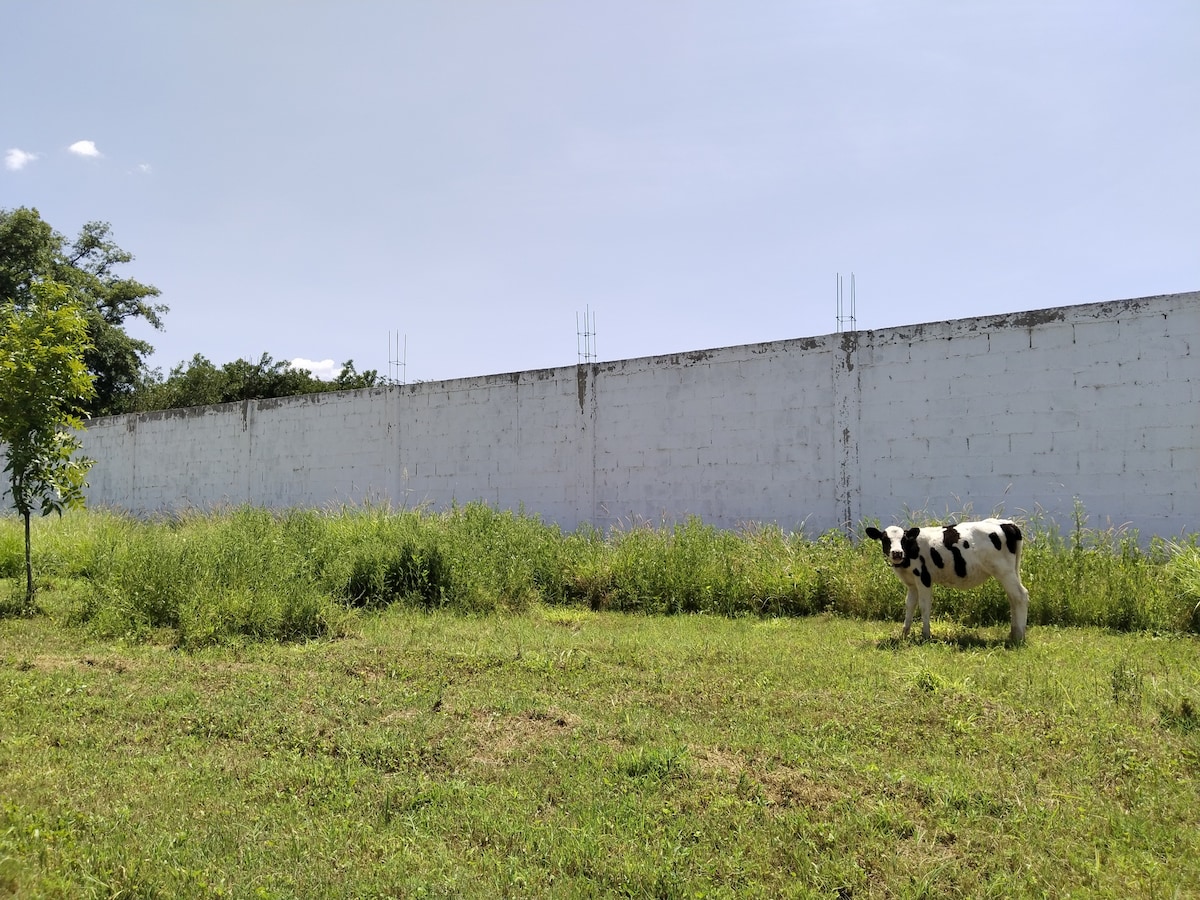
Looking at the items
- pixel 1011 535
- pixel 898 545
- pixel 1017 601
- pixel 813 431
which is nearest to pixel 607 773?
pixel 898 545

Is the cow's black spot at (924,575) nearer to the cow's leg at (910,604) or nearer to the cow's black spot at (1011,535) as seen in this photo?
the cow's leg at (910,604)

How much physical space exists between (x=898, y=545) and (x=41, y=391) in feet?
30.9

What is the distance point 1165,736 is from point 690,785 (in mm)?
2781

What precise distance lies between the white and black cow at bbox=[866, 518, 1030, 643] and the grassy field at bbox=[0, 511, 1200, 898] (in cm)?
49

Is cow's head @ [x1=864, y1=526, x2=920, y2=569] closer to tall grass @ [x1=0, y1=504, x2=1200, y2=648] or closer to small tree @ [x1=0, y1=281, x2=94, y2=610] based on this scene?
tall grass @ [x1=0, y1=504, x2=1200, y2=648]

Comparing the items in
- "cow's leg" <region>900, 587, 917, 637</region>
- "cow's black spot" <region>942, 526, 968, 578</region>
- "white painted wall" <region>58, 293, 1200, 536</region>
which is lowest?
"cow's leg" <region>900, 587, 917, 637</region>

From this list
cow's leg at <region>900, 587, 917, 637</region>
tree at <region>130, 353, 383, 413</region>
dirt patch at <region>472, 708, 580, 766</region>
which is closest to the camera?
dirt patch at <region>472, 708, 580, 766</region>

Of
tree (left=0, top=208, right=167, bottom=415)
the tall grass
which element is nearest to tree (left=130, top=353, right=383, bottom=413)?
tree (left=0, top=208, right=167, bottom=415)

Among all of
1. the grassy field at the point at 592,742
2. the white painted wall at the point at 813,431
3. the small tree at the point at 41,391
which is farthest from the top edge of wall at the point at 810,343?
the small tree at the point at 41,391

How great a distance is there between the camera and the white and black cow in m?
7.64

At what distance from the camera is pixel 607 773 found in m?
4.55

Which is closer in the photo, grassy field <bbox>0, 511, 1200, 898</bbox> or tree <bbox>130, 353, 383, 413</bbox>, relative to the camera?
grassy field <bbox>0, 511, 1200, 898</bbox>

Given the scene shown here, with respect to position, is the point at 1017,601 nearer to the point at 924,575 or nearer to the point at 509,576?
the point at 924,575

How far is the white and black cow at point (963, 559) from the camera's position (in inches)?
301
